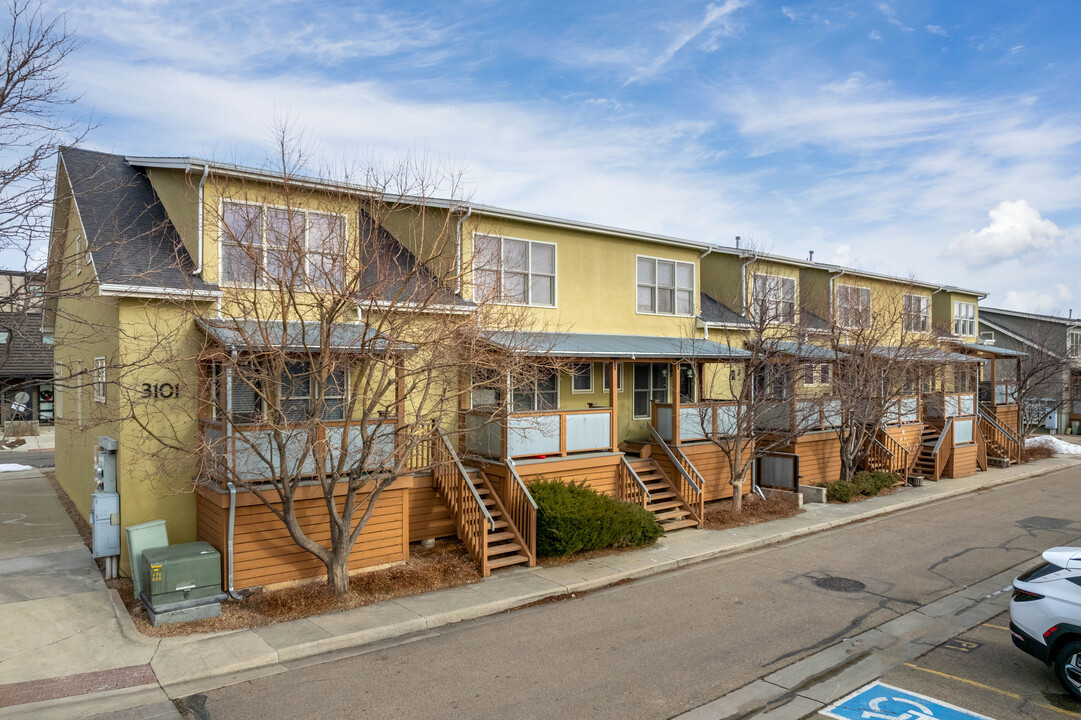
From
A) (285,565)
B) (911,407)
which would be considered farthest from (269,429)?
(911,407)

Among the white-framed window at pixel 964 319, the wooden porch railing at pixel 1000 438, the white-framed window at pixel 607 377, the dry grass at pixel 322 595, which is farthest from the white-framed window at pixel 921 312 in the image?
the dry grass at pixel 322 595

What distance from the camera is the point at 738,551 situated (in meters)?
15.1

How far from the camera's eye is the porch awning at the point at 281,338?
34.3 feet

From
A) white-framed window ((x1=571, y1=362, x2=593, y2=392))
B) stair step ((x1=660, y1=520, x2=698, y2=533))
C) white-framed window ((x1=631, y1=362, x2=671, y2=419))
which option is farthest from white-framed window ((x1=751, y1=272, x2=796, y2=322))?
stair step ((x1=660, y1=520, x2=698, y2=533))

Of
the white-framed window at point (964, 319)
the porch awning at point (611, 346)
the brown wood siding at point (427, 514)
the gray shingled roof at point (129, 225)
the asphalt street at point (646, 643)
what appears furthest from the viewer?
the white-framed window at point (964, 319)

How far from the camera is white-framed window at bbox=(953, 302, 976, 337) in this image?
3369 centimetres

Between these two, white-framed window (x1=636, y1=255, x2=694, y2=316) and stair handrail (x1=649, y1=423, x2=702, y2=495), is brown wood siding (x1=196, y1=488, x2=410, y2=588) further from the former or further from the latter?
white-framed window (x1=636, y1=255, x2=694, y2=316)

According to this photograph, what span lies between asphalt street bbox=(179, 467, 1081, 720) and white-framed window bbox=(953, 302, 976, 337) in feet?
67.2

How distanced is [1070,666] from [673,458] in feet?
33.2

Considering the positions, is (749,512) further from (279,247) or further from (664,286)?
(279,247)

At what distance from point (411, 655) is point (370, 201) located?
661cm

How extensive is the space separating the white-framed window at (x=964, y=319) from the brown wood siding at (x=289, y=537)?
3043 cm

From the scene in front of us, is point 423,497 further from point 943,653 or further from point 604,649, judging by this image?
point 943,653

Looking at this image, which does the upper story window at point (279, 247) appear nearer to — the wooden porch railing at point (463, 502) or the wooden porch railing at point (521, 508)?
the wooden porch railing at point (463, 502)
